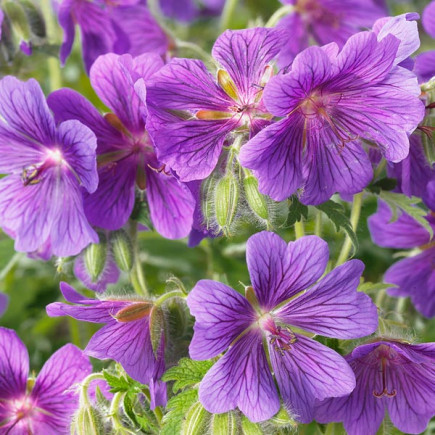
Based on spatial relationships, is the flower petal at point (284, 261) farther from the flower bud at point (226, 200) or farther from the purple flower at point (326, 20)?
the purple flower at point (326, 20)

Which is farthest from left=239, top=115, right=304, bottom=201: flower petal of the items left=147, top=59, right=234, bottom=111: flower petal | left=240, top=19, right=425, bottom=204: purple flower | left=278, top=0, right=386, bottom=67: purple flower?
left=278, top=0, right=386, bottom=67: purple flower

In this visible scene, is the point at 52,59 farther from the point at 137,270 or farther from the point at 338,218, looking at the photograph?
the point at 338,218

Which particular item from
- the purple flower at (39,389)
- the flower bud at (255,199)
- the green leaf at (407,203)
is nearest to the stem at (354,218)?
the green leaf at (407,203)

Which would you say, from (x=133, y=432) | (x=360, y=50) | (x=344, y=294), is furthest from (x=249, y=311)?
(x=360, y=50)

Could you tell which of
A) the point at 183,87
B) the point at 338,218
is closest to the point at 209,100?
the point at 183,87

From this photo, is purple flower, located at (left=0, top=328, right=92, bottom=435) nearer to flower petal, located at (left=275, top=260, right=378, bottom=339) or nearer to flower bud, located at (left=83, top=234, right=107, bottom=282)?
flower bud, located at (left=83, top=234, right=107, bottom=282)
